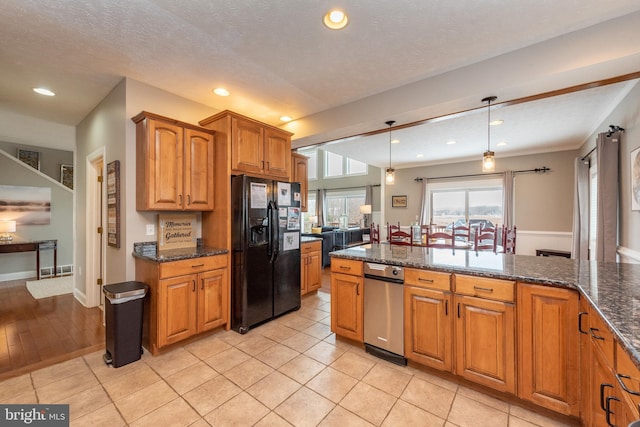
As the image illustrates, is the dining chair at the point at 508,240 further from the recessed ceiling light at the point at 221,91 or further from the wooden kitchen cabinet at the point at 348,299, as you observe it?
the recessed ceiling light at the point at 221,91

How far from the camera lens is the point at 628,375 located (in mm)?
946

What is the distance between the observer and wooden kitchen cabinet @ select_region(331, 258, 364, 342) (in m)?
2.50

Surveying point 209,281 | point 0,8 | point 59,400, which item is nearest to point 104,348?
point 59,400

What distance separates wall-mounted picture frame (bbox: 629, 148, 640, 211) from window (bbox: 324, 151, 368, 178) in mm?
6749

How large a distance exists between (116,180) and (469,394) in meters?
3.78

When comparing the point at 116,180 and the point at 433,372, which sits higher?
the point at 116,180

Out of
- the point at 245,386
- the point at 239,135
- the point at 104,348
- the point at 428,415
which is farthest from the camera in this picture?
the point at 239,135

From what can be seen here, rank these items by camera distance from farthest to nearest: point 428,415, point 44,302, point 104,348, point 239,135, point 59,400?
point 44,302 < point 239,135 < point 104,348 < point 59,400 < point 428,415

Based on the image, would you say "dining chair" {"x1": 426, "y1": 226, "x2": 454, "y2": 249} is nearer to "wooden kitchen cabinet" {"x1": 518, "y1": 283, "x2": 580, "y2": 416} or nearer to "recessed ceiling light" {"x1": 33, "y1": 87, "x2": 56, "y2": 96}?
"wooden kitchen cabinet" {"x1": 518, "y1": 283, "x2": 580, "y2": 416}

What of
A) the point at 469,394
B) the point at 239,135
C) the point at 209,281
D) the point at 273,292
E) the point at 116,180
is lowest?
the point at 469,394

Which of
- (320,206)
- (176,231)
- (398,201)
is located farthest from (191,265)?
(320,206)

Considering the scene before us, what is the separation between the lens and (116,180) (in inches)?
111

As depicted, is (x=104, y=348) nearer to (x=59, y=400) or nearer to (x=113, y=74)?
(x=59, y=400)

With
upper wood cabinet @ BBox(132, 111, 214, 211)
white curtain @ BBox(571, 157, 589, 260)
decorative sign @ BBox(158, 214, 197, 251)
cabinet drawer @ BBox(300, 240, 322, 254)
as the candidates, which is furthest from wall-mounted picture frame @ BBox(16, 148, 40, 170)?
white curtain @ BBox(571, 157, 589, 260)
